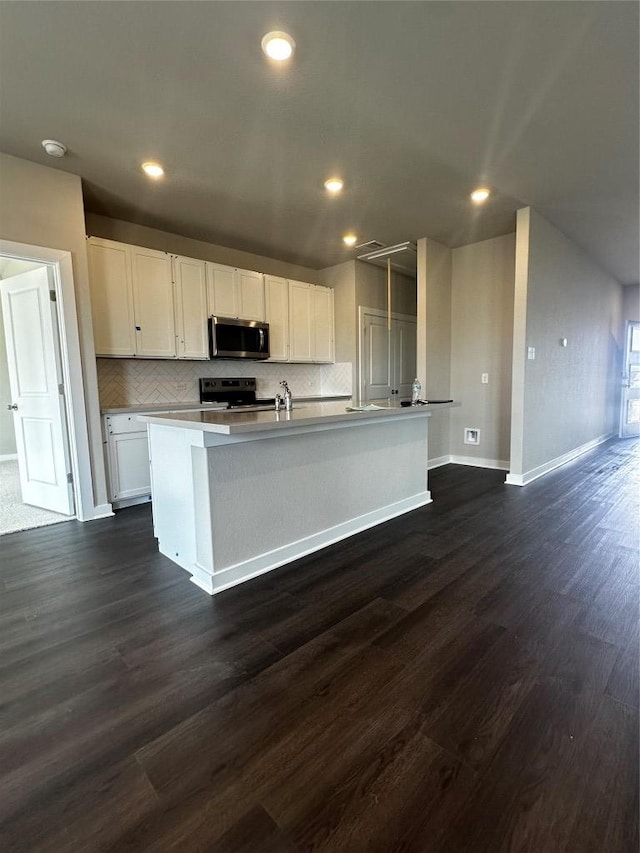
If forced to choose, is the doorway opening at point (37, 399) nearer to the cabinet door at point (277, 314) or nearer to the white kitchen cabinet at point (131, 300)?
the white kitchen cabinet at point (131, 300)

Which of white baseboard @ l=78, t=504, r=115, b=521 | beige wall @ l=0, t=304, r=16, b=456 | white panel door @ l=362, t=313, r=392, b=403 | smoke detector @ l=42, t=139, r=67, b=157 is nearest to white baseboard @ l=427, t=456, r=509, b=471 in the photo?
white panel door @ l=362, t=313, r=392, b=403

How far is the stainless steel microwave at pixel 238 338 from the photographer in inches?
174

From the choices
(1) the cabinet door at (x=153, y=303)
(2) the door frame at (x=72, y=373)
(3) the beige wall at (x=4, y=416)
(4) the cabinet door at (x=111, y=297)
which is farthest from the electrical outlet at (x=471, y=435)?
(3) the beige wall at (x=4, y=416)

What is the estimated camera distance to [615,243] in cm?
510

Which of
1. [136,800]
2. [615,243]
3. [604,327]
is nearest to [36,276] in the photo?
[136,800]

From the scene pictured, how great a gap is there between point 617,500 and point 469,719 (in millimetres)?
3138

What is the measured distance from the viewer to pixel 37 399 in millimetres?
3467

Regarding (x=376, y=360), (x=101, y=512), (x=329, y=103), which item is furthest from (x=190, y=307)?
(x=376, y=360)

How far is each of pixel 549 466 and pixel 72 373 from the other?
5161 mm

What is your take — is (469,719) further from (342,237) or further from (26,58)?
(342,237)

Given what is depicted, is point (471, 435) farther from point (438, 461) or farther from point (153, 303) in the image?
point (153, 303)

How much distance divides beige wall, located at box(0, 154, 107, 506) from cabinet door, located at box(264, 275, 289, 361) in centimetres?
219

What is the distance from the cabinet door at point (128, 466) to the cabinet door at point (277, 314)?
81.1 inches

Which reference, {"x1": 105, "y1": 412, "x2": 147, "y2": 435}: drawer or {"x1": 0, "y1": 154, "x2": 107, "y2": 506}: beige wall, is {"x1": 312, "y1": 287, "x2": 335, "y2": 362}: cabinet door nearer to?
{"x1": 105, "y1": 412, "x2": 147, "y2": 435}: drawer
